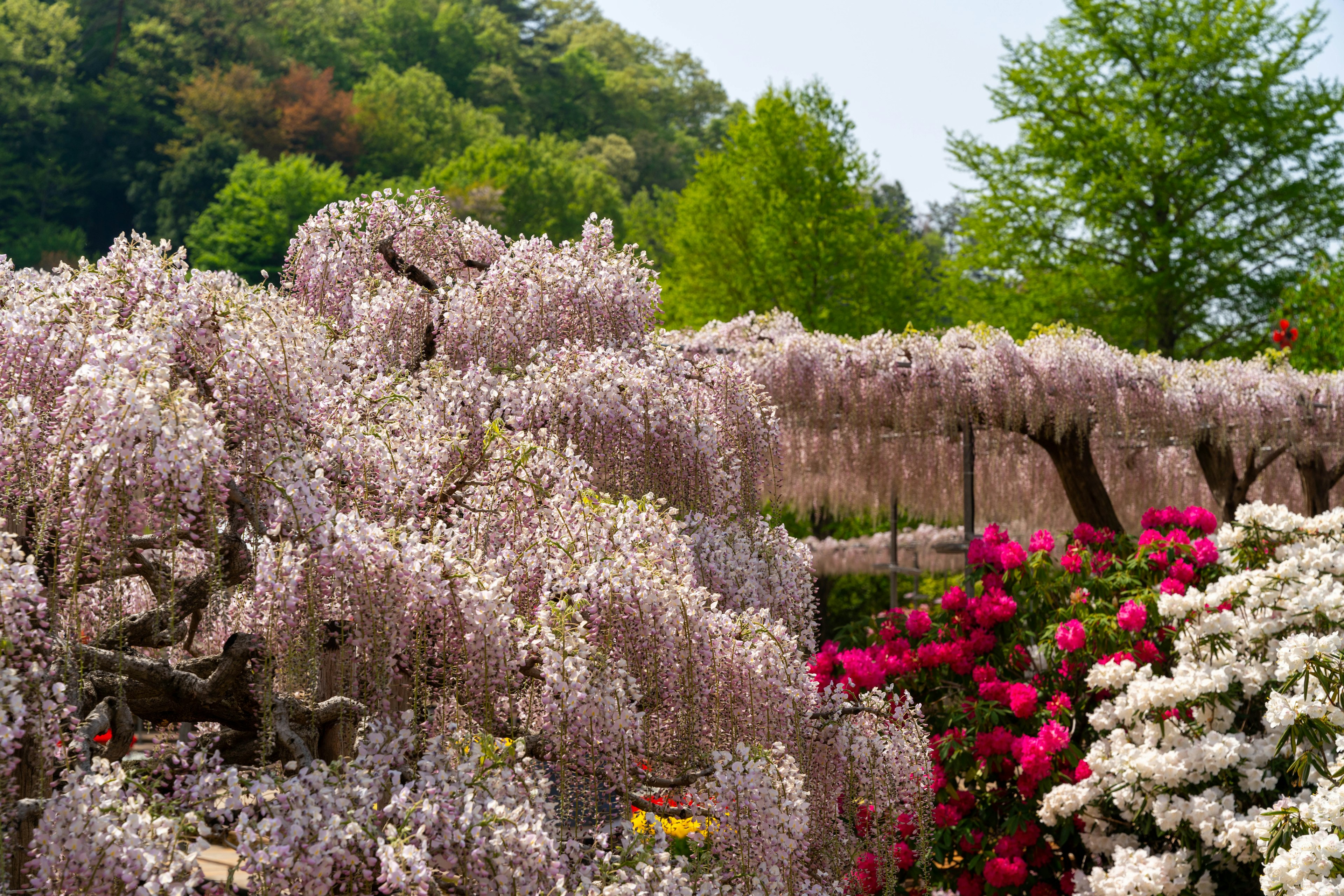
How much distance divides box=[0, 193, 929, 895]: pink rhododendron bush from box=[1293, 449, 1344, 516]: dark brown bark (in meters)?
9.55

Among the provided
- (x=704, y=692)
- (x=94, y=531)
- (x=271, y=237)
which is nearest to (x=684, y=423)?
(x=704, y=692)

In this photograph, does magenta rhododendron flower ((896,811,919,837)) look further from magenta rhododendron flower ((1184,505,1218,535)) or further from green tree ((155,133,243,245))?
green tree ((155,133,243,245))

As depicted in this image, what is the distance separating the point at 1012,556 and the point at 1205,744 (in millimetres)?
1318

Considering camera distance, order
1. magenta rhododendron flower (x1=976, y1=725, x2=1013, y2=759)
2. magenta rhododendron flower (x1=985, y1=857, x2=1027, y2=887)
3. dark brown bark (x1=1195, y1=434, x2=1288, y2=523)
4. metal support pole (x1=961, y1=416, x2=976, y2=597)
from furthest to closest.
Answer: dark brown bark (x1=1195, y1=434, x2=1288, y2=523)
metal support pole (x1=961, y1=416, x2=976, y2=597)
magenta rhododendron flower (x1=976, y1=725, x2=1013, y2=759)
magenta rhododendron flower (x1=985, y1=857, x2=1027, y2=887)

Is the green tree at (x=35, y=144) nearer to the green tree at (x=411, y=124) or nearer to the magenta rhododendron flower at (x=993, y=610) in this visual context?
the green tree at (x=411, y=124)

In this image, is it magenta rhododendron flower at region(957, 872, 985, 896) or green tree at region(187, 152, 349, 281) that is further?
green tree at region(187, 152, 349, 281)

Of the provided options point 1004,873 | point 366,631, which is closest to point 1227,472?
point 1004,873

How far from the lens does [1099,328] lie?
15758 mm

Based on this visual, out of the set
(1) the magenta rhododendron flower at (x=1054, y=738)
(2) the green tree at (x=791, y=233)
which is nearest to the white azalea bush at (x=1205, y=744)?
(1) the magenta rhododendron flower at (x=1054, y=738)

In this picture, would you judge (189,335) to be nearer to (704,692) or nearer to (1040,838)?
(704,692)

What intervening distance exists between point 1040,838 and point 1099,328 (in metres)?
12.4

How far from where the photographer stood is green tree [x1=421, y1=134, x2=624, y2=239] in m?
27.2

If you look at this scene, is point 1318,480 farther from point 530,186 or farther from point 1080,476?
point 530,186

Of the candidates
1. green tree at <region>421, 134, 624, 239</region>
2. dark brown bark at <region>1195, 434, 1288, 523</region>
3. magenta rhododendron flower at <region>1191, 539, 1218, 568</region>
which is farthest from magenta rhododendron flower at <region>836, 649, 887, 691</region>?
green tree at <region>421, 134, 624, 239</region>
